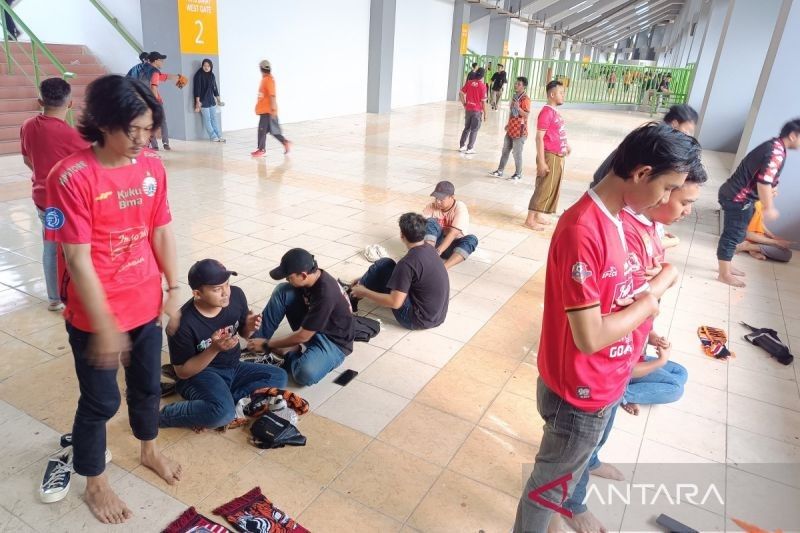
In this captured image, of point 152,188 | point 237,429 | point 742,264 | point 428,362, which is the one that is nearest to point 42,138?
point 152,188

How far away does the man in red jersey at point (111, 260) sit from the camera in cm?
191

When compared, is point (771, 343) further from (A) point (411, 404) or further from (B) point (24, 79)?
(B) point (24, 79)

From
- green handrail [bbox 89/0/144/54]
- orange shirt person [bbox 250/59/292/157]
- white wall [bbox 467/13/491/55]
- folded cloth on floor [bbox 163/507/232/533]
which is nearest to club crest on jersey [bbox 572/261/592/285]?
folded cloth on floor [bbox 163/507/232/533]

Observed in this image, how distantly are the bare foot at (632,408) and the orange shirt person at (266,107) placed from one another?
8.16m

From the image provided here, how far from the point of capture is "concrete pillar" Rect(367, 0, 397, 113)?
16656mm

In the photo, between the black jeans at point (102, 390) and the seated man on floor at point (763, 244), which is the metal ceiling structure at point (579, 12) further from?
the black jeans at point (102, 390)

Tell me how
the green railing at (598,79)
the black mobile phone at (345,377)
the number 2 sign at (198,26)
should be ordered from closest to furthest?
the black mobile phone at (345,377) → the number 2 sign at (198,26) → the green railing at (598,79)

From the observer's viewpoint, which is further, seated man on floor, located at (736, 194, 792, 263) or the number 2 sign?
the number 2 sign

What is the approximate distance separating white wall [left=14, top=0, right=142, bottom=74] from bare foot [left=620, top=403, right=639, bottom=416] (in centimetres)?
1144

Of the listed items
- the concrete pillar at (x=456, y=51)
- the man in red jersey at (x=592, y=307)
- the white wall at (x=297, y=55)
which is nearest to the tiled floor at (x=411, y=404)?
the man in red jersey at (x=592, y=307)

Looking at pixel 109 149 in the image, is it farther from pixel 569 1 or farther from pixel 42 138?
pixel 569 1

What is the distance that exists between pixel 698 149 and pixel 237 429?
2.58 m

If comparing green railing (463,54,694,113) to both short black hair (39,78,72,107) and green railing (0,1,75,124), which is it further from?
short black hair (39,78,72,107)

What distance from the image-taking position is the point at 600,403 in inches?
72.3
